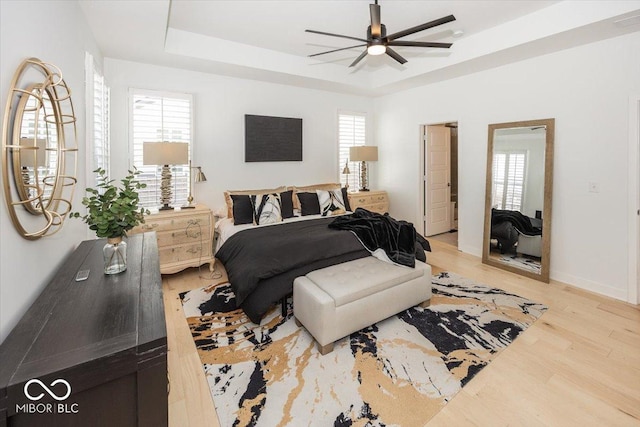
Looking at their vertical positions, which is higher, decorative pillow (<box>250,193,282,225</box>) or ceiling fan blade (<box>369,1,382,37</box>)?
ceiling fan blade (<box>369,1,382,37</box>)

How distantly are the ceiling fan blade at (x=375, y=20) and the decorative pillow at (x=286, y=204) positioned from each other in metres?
2.39

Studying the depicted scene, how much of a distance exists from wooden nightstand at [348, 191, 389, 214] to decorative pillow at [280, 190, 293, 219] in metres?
1.23

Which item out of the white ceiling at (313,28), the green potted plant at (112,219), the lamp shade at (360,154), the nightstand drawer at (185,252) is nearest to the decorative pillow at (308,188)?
the lamp shade at (360,154)

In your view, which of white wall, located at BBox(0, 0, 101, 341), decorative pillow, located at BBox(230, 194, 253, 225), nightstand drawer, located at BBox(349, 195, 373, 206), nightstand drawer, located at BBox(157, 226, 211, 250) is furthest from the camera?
nightstand drawer, located at BBox(349, 195, 373, 206)

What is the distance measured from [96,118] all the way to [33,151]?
1.82 metres

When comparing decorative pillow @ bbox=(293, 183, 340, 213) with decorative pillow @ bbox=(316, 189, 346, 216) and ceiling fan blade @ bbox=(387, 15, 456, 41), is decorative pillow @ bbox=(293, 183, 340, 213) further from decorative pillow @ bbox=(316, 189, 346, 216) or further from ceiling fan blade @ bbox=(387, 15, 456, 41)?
ceiling fan blade @ bbox=(387, 15, 456, 41)

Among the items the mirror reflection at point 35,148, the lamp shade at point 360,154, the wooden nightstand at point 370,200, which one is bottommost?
the wooden nightstand at point 370,200

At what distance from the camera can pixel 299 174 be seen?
520 centimetres

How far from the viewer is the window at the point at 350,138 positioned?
566cm

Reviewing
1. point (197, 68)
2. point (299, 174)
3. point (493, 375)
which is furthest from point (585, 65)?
point (197, 68)

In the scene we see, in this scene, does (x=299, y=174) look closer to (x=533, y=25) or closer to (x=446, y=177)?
(x=446, y=177)

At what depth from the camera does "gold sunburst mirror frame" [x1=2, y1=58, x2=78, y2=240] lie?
1.19 meters

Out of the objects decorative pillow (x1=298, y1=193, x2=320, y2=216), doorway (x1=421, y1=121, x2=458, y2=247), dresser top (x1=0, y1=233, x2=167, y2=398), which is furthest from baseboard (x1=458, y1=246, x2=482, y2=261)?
dresser top (x1=0, y1=233, x2=167, y2=398)

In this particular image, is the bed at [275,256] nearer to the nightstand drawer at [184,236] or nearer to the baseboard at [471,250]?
the nightstand drawer at [184,236]
